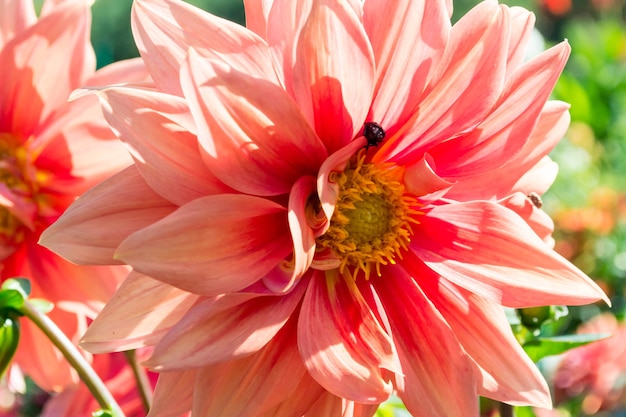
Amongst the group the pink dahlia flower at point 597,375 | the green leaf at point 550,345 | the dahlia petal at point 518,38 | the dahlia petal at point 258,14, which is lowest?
the pink dahlia flower at point 597,375

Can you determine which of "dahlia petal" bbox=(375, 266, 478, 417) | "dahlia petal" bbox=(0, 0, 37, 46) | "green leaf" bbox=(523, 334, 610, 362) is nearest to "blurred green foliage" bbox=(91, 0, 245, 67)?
"dahlia petal" bbox=(0, 0, 37, 46)

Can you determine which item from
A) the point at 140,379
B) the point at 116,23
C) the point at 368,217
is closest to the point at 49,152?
the point at 140,379

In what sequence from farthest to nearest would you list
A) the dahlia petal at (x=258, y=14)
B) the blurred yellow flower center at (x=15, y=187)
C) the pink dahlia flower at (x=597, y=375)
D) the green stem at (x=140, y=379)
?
the pink dahlia flower at (x=597, y=375) < the blurred yellow flower center at (x=15, y=187) < the green stem at (x=140, y=379) < the dahlia petal at (x=258, y=14)

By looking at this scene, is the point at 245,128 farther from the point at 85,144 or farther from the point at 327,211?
the point at 85,144

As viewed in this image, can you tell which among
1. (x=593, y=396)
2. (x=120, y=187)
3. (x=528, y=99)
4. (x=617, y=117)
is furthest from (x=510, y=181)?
(x=617, y=117)

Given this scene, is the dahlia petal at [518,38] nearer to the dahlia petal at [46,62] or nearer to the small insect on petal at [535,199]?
the small insect on petal at [535,199]

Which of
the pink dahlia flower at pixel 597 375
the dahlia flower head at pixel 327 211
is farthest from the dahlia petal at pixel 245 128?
the pink dahlia flower at pixel 597 375

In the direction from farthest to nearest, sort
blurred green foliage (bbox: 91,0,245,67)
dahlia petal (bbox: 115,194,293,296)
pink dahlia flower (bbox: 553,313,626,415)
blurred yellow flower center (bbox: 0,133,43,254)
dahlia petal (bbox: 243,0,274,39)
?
blurred green foliage (bbox: 91,0,245,67) → pink dahlia flower (bbox: 553,313,626,415) → blurred yellow flower center (bbox: 0,133,43,254) → dahlia petal (bbox: 243,0,274,39) → dahlia petal (bbox: 115,194,293,296)

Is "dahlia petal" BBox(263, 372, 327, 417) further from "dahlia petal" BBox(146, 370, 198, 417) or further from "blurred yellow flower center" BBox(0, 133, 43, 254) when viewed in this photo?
"blurred yellow flower center" BBox(0, 133, 43, 254)

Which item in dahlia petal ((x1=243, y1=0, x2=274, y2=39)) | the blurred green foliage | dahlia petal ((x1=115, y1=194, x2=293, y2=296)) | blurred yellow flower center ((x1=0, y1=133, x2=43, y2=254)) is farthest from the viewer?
the blurred green foliage
